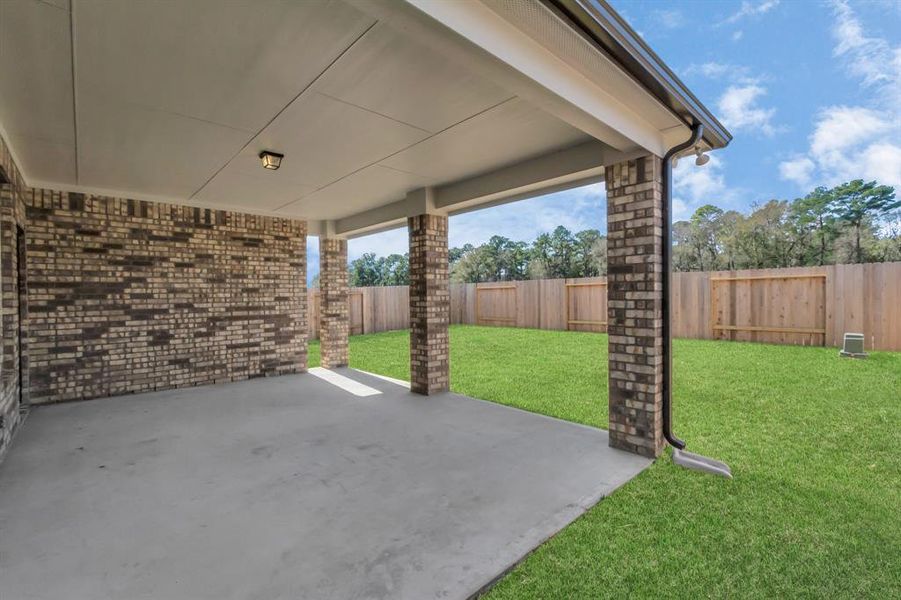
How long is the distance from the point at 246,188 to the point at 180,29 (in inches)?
141

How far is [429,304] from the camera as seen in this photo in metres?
5.88

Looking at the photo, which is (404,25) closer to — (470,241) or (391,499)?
(391,499)

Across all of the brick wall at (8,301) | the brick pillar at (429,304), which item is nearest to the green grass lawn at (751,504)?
the brick pillar at (429,304)

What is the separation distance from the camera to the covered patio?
7.32 feet

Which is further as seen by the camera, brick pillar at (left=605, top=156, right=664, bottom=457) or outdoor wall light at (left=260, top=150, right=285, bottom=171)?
outdoor wall light at (left=260, top=150, right=285, bottom=171)

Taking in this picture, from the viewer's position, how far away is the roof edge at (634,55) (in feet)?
7.04

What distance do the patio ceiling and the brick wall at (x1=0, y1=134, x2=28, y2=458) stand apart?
0.32 m

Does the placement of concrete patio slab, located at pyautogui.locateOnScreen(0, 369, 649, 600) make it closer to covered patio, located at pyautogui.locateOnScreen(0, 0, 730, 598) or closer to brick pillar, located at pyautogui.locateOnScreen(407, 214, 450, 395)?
covered patio, located at pyautogui.locateOnScreen(0, 0, 730, 598)

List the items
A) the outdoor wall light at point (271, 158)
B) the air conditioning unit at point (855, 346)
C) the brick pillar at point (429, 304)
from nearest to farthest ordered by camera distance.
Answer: the outdoor wall light at point (271, 158), the brick pillar at point (429, 304), the air conditioning unit at point (855, 346)

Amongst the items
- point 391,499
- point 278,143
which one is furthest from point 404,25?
point 391,499

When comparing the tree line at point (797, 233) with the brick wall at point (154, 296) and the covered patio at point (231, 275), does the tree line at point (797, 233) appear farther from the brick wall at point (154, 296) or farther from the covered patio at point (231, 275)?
the covered patio at point (231, 275)

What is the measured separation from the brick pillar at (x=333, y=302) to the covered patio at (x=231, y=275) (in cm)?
141

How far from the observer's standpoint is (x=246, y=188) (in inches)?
222

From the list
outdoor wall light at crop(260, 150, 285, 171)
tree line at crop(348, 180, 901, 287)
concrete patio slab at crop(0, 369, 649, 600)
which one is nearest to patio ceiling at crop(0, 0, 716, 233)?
outdoor wall light at crop(260, 150, 285, 171)
